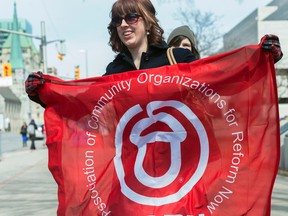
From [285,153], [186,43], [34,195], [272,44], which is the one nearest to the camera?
[272,44]

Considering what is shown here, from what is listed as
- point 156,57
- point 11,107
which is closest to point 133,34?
point 156,57

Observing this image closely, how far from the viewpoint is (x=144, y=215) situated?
8.57 feet

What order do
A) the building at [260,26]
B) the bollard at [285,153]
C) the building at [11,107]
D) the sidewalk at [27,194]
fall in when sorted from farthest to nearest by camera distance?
1. the building at [11,107]
2. the building at [260,26]
3. the bollard at [285,153]
4. the sidewalk at [27,194]

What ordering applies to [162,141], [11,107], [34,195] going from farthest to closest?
[11,107] → [34,195] → [162,141]

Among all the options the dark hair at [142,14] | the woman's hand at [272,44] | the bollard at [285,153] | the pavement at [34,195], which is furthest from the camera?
the bollard at [285,153]

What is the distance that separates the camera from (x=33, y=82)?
2.96m

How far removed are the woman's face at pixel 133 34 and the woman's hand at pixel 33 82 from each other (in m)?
0.56

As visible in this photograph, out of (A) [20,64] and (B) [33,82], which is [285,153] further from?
(A) [20,64]

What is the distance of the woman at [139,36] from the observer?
2.82 m

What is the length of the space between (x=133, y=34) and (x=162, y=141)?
2.15 ft

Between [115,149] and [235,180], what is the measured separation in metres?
0.69

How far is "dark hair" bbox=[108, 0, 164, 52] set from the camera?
2814mm

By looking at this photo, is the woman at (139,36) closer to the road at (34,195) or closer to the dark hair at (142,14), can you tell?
the dark hair at (142,14)

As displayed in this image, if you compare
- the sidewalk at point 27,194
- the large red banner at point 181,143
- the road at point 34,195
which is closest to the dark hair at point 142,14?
the large red banner at point 181,143
